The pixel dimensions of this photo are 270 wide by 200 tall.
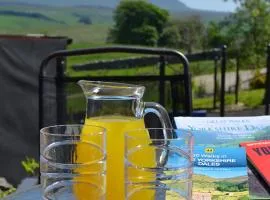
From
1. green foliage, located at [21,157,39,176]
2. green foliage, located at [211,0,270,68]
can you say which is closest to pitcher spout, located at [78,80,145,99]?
green foliage, located at [21,157,39,176]

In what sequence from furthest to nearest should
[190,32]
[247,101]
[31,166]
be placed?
1. [190,32]
2. [247,101]
3. [31,166]

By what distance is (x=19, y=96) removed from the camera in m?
5.39

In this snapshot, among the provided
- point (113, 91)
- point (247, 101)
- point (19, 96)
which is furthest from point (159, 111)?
point (247, 101)

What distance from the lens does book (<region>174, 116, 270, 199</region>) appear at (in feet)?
4.47

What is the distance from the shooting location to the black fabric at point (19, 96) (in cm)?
526

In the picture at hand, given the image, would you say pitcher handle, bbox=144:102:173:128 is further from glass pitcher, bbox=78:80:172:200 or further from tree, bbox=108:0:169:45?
tree, bbox=108:0:169:45

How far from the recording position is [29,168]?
15.3 feet

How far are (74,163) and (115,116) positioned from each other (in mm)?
148

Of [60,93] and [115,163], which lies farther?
[60,93]

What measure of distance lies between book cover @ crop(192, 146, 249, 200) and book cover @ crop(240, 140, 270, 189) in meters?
0.04

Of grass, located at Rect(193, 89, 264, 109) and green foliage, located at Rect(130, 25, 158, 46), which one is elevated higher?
green foliage, located at Rect(130, 25, 158, 46)

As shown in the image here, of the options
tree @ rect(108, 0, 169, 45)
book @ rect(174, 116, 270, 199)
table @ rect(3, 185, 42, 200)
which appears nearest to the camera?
book @ rect(174, 116, 270, 199)

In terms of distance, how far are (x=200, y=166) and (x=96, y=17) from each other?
4234cm

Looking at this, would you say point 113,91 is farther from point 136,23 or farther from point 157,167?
point 136,23
